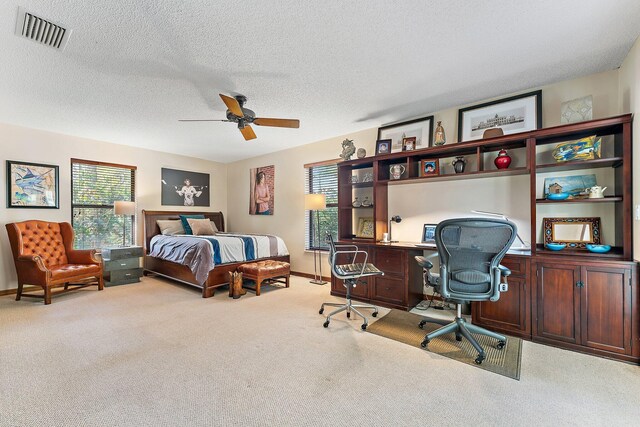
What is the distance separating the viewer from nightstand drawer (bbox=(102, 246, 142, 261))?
471 cm

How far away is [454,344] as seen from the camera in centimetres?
254

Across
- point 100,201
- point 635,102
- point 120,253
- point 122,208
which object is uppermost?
point 635,102

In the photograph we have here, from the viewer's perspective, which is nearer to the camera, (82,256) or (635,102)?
(635,102)

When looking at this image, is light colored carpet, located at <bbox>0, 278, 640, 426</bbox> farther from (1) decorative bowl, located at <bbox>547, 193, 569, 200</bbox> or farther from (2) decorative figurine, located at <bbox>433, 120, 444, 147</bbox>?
(2) decorative figurine, located at <bbox>433, 120, 444, 147</bbox>

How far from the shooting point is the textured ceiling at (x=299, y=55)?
1926 millimetres

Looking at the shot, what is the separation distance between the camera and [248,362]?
7.32ft

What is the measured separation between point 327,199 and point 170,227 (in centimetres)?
319

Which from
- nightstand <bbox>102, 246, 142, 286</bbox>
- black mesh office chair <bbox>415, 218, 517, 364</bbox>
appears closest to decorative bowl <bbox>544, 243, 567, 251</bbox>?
black mesh office chair <bbox>415, 218, 517, 364</bbox>

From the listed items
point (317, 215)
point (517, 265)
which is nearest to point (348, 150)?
point (317, 215)

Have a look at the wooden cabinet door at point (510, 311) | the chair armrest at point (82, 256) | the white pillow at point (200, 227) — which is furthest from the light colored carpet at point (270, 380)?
the white pillow at point (200, 227)

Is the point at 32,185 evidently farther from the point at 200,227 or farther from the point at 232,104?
the point at 232,104

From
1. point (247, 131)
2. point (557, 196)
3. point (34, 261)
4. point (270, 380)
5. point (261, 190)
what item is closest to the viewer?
point (270, 380)

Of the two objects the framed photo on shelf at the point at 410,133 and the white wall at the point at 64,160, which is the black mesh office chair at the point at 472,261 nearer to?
the framed photo on shelf at the point at 410,133

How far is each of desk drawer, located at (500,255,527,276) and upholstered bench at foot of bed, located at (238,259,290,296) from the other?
299cm
